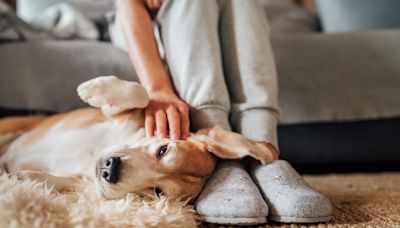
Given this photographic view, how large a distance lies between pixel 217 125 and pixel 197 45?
234 millimetres

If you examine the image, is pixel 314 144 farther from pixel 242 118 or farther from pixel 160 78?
pixel 160 78

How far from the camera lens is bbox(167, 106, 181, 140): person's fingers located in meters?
1.08

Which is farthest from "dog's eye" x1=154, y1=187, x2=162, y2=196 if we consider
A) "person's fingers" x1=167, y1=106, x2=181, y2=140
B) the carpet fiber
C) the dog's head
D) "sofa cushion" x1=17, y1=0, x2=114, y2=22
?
"sofa cushion" x1=17, y1=0, x2=114, y2=22

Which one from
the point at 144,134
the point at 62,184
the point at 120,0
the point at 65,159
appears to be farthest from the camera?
the point at 120,0

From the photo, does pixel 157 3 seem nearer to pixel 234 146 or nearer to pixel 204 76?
pixel 204 76

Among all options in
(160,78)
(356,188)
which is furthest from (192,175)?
(356,188)

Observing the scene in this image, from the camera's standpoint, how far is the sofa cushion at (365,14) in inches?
85.9

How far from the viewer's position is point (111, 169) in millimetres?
949

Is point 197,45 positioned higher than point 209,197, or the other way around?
point 197,45

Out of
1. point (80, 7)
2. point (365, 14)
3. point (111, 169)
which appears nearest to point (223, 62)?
point (111, 169)

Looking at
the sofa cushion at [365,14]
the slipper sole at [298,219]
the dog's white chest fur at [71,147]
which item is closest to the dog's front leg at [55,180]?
the dog's white chest fur at [71,147]

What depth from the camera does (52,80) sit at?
61.7 inches

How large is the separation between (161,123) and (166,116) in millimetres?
29

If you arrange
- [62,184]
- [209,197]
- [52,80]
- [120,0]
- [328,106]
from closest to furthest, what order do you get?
[209,197], [62,184], [120,0], [52,80], [328,106]
